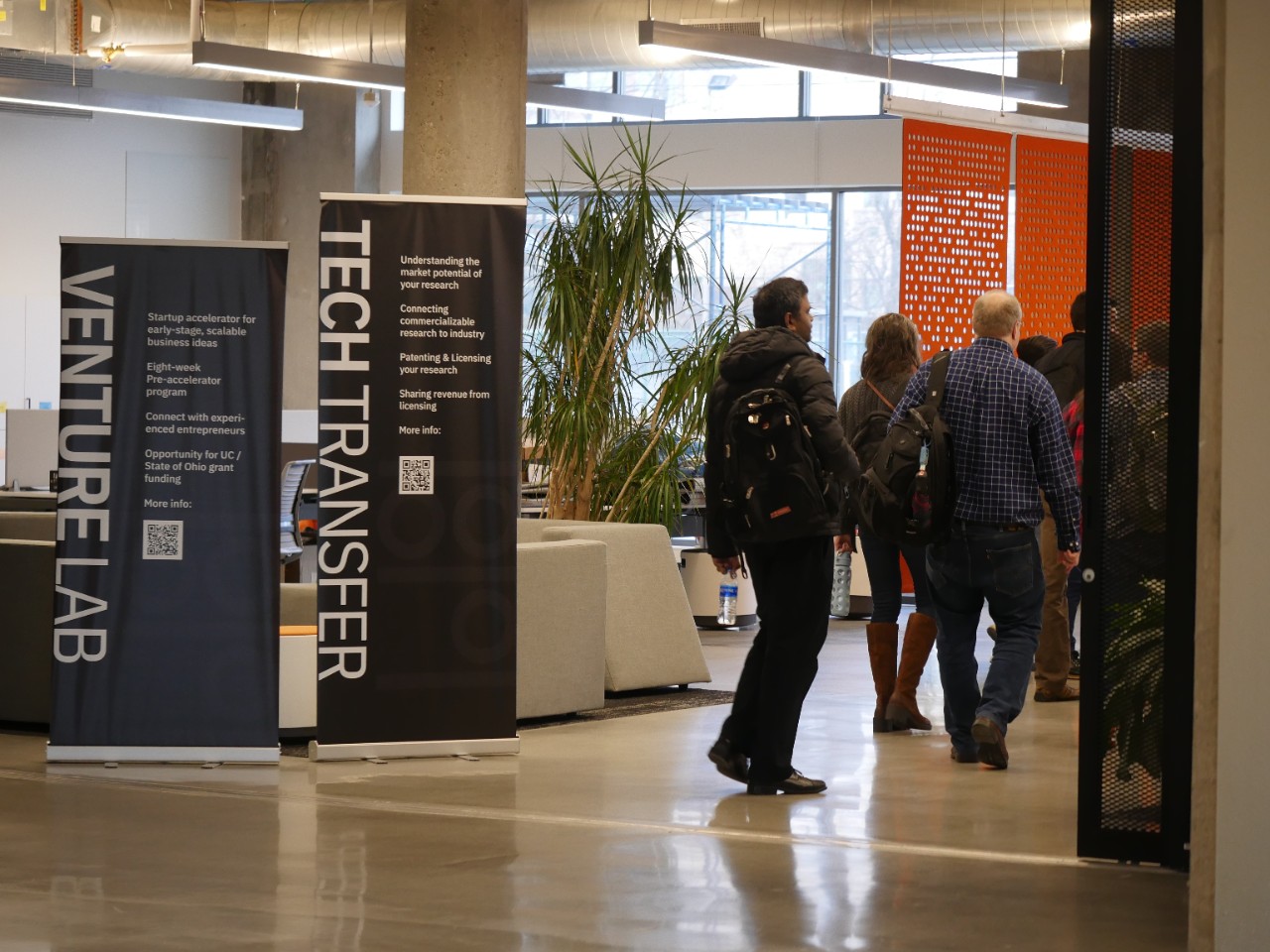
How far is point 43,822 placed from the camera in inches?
179

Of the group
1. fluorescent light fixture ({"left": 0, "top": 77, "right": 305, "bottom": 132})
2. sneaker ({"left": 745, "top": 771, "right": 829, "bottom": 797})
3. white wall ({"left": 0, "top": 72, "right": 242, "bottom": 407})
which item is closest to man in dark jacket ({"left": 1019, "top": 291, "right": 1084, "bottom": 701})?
sneaker ({"left": 745, "top": 771, "right": 829, "bottom": 797})

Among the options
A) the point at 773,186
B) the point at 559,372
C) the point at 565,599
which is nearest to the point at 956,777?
the point at 565,599

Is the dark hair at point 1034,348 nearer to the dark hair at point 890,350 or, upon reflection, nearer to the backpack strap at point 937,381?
the dark hair at point 890,350

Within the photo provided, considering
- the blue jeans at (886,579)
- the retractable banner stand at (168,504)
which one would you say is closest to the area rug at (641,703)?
the retractable banner stand at (168,504)

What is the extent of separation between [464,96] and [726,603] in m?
4.20

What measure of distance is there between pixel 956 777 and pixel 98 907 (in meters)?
2.67

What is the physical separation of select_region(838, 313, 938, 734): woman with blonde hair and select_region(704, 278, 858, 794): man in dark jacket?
1.17 metres

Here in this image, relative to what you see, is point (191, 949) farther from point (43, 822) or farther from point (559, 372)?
point (559, 372)

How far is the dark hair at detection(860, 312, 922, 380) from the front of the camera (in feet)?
20.3

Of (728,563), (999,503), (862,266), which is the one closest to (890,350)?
(999,503)

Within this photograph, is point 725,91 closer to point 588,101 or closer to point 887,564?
point 588,101

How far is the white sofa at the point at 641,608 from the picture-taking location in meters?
7.10

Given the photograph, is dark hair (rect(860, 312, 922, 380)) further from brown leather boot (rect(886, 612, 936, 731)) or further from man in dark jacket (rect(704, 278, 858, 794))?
man in dark jacket (rect(704, 278, 858, 794))

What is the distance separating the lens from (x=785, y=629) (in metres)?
4.82
